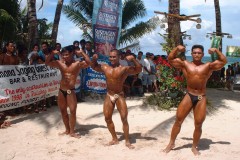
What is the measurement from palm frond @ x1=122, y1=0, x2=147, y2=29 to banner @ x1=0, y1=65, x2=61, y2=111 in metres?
8.75

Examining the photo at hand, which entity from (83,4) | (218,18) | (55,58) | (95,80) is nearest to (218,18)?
(218,18)

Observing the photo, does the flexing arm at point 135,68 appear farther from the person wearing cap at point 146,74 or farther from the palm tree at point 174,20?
the person wearing cap at point 146,74

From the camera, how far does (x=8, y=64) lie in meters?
8.11

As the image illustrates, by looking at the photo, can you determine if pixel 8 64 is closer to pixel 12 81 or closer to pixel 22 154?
pixel 12 81

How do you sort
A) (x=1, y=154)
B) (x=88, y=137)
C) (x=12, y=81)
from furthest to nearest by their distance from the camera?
(x=12, y=81) → (x=88, y=137) → (x=1, y=154)

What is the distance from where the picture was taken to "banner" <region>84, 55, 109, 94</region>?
1052 cm

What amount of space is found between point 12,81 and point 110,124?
122 inches

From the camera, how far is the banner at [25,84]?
25.7 ft

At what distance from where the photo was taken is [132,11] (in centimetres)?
1748

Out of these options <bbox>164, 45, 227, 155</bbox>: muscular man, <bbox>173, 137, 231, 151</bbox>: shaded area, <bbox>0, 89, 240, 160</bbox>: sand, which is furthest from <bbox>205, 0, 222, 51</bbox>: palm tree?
<bbox>164, 45, 227, 155</bbox>: muscular man

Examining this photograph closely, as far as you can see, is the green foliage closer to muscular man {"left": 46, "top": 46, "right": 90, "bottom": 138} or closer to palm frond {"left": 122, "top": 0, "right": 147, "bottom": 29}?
muscular man {"left": 46, "top": 46, "right": 90, "bottom": 138}

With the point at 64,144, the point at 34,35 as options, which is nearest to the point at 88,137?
the point at 64,144

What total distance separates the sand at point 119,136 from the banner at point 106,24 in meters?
1.97

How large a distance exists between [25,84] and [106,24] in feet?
10.5
